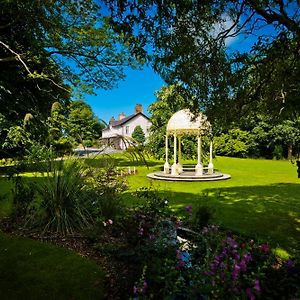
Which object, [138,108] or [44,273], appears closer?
[44,273]

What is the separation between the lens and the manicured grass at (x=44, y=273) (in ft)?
11.6

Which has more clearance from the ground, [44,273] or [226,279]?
[226,279]

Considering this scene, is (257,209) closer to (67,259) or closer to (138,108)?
(67,259)

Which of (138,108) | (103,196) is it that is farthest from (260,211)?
(138,108)

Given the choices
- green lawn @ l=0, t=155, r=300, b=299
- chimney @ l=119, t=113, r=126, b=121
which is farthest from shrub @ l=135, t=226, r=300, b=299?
chimney @ l=119, t=113, r=126, b=121

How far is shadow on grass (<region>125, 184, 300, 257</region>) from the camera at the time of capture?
237 inches

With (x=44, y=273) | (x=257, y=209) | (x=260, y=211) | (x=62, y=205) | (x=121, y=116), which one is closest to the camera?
(x=44, y=273)

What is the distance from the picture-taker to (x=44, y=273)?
4012mm

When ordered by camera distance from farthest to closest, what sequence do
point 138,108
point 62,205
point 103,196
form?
point 138,108 → point 103,196 → point 62,205

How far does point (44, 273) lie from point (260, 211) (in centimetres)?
615

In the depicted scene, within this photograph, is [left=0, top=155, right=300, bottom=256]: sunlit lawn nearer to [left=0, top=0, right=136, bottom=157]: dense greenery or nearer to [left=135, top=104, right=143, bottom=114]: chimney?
[left=0, top=0, right=136, bottom=157]: dense greenery

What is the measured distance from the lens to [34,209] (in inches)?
219

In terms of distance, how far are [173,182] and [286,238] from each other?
934 centimetres

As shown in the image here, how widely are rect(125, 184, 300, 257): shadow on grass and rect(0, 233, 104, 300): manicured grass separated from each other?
236cm
